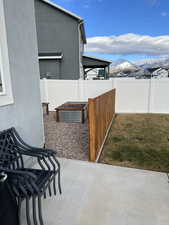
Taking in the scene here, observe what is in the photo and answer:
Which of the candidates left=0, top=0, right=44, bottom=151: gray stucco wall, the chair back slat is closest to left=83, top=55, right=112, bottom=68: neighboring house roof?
left=0, top=0, right=44, bottom=151: gray stucco wall

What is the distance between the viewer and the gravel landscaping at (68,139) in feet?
10.6

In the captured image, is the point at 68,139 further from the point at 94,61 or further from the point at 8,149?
the point at 94,61

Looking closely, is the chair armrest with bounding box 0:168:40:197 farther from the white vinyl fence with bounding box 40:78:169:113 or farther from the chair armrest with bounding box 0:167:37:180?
the white vinyl fence with bounding box 40:78:169:113

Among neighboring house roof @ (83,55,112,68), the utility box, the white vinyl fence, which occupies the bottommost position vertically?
the utility box

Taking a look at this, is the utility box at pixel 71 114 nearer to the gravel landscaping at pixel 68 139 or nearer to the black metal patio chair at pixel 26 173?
the gravel landscaping at pixel 68 139

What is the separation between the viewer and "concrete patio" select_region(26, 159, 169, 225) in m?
1.60

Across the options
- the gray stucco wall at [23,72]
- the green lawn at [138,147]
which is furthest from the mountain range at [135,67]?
the gray stucco wall at [23,72]

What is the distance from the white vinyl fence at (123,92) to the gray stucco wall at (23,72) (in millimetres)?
4517

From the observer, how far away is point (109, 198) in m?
1.89

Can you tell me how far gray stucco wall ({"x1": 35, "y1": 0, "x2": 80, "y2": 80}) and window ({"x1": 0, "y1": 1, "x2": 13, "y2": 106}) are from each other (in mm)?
7934

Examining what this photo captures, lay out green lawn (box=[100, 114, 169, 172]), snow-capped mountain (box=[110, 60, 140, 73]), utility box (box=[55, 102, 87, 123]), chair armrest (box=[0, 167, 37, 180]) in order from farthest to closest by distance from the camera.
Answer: snow-capped mountain (box=[110, 60, 140, 73])
utility box (box=[55, 102, 87, 123])
green lawn (box=[100, 114, 169, 172])
chair armrest (box=[0, 167, 37, 180])

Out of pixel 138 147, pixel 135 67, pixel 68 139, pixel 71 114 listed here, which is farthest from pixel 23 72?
pixel 135 67

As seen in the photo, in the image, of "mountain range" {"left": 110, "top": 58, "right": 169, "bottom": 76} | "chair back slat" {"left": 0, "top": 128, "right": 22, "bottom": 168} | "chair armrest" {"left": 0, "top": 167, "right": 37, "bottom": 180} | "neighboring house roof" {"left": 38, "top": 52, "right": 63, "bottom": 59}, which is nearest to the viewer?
"chair armrest" {"left": 0, "top": 167, "right": 37, "bottom": 180}

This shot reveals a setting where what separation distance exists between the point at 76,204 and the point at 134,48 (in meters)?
49.7
